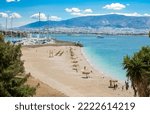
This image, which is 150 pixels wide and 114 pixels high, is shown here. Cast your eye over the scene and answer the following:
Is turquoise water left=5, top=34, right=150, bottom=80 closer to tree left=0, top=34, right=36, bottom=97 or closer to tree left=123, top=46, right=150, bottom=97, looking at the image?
tree left=123, top=46, right=150, bottom=97

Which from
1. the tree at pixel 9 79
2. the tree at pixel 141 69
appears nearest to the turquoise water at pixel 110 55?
the tree at pixel 141 69

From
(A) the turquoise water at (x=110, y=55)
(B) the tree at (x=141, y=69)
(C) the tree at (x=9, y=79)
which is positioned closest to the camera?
(C) the tree at (x=9, y=79)

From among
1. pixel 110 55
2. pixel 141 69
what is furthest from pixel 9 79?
pixel 110 55

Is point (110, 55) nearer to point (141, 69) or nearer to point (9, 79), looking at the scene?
point (141, 69)

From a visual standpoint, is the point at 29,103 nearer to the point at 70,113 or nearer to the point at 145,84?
the point at 70,113

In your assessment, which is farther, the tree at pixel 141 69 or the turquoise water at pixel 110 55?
the turquoise water at pixel 110 55

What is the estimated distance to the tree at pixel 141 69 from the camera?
14297 mm

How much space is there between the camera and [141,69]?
14484 mm


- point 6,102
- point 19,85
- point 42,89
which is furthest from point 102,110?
point 42,89

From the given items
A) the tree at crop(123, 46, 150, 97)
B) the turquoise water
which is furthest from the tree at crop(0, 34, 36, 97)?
the turquoise water

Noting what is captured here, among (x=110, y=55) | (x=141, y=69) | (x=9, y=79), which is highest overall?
(x=9, y=79)

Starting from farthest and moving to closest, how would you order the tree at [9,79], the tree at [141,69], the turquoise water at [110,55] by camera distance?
1. the turquoise water at [110,55]
2. the tree at [141,69]
3. the tree at [9,79]

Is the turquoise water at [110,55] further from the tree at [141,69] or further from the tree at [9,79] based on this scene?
the tree at [9,79]

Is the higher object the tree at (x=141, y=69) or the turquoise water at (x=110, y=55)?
the tree at (x=141, y=69)
